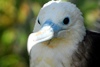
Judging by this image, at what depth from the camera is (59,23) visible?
49.1 inches

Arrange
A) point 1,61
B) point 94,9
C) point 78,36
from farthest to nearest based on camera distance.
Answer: point 94,9 < point 1,61 < point 78,36

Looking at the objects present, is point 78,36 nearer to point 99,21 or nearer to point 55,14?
point 55,14

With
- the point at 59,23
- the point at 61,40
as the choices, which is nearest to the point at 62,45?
the point at 61,40

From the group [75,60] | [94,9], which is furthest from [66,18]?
[94,9]

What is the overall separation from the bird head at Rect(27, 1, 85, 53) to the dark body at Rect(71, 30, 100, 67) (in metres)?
0.09

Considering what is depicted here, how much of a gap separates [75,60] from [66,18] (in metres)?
0.32

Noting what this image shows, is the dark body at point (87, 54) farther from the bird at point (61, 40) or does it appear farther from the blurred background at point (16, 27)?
→ the blurred background at point (16, 27)

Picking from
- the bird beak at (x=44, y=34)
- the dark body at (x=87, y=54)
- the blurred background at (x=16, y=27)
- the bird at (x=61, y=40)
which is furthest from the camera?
the blurred background at (x=16, y=27)

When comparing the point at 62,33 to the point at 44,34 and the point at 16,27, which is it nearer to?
the point at 44,34

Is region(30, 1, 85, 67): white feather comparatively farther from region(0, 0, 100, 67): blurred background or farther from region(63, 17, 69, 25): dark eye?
region(0, 0, 100, 67): blurred background

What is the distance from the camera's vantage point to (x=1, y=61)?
3311 mm

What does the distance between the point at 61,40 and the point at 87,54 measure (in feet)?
0.86

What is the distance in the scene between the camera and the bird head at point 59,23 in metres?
1.18

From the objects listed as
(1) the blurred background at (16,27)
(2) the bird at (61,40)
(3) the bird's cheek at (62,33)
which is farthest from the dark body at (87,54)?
(1) the blurred background at (16,27)
